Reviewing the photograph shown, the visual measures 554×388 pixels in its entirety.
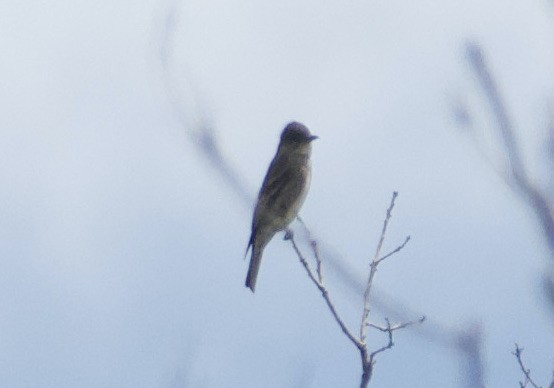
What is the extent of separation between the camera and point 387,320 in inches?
271

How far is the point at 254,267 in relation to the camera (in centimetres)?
1104

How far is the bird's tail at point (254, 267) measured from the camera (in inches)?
426

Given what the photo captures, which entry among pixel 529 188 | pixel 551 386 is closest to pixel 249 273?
pixel 551 386

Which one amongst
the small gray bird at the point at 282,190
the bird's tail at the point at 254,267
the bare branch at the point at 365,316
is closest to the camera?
the bare branch at the point at 365,316

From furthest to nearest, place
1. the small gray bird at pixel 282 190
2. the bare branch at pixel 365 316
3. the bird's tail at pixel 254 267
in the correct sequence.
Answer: the small gray bird at pixel 282 190 < the bird's tail at pixel 254 267 < the bare branch at pixel 365 316

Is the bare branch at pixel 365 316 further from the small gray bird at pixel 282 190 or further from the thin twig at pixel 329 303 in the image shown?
the small gray bird at pixel 282 190

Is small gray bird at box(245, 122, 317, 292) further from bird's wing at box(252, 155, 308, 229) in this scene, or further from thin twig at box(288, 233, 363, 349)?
thin twig at box(288, 233, 363, 349)

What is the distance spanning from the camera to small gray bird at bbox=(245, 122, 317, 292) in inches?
448

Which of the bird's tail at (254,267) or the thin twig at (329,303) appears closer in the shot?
the thin twig at (329,303)

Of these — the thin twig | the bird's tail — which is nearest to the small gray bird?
the bird's tail

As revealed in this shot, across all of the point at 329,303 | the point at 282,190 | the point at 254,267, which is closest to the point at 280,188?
the point at 282,190

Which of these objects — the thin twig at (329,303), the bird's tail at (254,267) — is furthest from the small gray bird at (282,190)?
the thin twig at (329,303)

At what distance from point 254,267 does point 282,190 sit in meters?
0.95

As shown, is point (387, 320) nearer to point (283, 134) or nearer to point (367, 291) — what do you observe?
point (367, 291)
